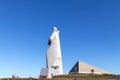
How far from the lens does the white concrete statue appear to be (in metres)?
40.6

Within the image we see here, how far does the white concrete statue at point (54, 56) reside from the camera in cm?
4056

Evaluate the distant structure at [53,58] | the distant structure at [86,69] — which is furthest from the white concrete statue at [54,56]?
the distant structure at [86,69]

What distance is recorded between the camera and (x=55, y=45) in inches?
1649

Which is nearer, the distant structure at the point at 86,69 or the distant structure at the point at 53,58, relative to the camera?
the distant structure at the point at 53,58

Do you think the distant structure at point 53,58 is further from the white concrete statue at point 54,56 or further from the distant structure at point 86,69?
the distant structure at point 86,69


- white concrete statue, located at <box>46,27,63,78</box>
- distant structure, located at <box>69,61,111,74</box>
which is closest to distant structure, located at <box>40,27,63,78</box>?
white concrete statue, located at <box>46,27,63,78</box>

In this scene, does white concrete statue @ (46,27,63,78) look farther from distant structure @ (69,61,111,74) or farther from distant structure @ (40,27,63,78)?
distant structure @ (69,61,111,74)

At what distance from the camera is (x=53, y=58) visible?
4116cm

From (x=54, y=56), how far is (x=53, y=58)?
412 millimetres

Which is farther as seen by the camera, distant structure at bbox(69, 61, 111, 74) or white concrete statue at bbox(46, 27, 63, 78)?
distant structure at bbox(69, 61, 111, 74)

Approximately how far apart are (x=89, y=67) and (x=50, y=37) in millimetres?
10634

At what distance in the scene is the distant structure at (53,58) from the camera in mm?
40494

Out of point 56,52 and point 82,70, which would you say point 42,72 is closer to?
point 56,52

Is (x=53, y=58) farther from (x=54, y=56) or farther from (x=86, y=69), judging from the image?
(x=86, y=69)
